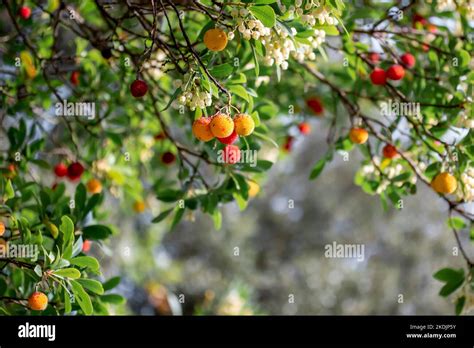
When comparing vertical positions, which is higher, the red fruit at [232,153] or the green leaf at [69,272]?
the red fruit at [232,153]

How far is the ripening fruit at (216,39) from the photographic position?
2064 mm

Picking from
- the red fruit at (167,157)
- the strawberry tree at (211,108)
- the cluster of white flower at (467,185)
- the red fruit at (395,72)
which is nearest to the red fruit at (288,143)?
the strawberry tree at (211,108)

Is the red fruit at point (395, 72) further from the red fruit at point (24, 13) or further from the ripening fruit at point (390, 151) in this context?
the red fruit at point (24, 13)

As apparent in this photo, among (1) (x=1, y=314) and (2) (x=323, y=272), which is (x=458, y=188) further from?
(2) (x=323, y=272)

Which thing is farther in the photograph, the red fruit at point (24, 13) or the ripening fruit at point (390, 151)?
the red fruit at point (24, 13)

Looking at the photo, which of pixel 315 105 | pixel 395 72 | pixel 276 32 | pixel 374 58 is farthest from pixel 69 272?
pixel 315 105

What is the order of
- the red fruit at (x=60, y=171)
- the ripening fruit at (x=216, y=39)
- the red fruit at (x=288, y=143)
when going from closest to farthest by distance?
the ripening fruit at (x=216, y=39), the red fruit at (x=60, y=171), the red fruit at (x=288, y=143)

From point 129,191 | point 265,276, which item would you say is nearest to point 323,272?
point 265,276

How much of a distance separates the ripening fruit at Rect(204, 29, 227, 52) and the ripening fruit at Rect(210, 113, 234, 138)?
0.71 feet

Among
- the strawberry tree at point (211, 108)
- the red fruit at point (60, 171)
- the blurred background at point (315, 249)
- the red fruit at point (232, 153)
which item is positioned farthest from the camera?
the blurred background at point (315, 249)

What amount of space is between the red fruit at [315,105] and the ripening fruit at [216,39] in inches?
79.7

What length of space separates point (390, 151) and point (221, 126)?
1211 mm

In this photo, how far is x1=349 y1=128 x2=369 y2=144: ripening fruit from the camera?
116 inches

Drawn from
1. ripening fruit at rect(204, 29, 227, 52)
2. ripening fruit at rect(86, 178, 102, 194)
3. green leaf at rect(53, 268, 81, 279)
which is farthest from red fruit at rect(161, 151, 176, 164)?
ripening fruit at rect(204, 29, 227, 52)
